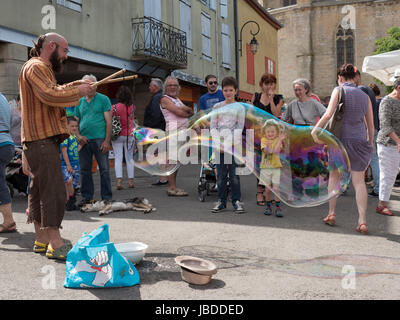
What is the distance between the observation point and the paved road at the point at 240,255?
3.44m

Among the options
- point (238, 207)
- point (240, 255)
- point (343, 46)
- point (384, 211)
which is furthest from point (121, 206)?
point (343, 46)

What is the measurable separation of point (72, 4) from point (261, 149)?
9735 millimetres

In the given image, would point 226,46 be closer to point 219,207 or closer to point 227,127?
point 219,207

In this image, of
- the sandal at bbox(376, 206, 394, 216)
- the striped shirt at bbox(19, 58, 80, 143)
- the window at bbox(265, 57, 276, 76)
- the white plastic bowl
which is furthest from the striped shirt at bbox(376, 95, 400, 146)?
the window at bbox(265, 57, 276, 76)

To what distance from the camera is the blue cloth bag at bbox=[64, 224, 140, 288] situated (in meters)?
3.52

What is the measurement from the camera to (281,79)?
50.6m

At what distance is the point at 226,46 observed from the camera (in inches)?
985

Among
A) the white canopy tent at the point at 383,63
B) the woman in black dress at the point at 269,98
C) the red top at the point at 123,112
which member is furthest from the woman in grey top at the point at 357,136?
the white canopy tent at the point at 383,63

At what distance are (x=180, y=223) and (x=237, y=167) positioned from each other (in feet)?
4.03

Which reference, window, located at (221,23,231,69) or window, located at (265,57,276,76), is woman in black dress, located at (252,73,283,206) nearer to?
window, located at (221,23,231,69)

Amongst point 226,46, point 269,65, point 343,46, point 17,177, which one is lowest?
point 17,177

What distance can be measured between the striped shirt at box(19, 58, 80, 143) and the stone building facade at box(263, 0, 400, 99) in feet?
150

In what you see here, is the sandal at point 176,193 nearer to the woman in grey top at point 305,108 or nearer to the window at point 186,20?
the woman in grey top at point 305,108

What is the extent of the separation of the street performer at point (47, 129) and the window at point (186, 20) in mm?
15947
